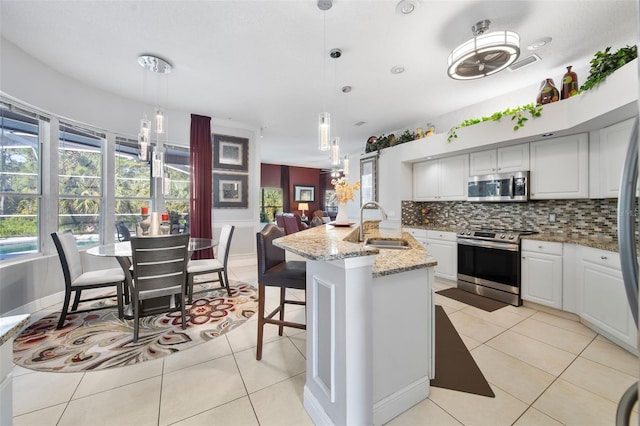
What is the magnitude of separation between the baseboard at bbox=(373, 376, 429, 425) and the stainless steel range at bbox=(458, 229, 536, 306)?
225 cm

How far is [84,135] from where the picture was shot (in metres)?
3.74

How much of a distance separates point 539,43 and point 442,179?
207 centimetres

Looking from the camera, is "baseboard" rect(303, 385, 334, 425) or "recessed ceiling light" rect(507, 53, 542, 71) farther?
"recessed ceiling light" rect(507, 53, 542, 71)

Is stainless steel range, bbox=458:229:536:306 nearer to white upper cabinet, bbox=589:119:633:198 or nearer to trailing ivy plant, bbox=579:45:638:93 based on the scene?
white upper cabinet, bbox=589:119:633:198

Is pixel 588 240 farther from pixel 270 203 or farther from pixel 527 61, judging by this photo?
pixel 270 203

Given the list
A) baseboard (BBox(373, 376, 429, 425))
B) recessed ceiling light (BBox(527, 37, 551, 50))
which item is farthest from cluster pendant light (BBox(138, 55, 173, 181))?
recessed ceiling light (BBox(527, 37, 551, 50))

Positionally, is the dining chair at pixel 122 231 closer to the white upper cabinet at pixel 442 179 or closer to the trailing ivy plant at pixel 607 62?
the white upper cabinet at pixel 442 179

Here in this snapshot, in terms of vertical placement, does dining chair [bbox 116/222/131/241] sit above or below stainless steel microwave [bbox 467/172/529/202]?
below

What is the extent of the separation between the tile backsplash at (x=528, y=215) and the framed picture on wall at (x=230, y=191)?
313 centimetres

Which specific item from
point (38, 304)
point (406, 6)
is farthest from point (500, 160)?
point (38, 304)

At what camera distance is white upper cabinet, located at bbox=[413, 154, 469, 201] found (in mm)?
4000

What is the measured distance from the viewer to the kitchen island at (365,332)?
4.05ft

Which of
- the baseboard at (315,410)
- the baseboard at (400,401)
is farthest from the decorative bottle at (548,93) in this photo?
the baseboard at (315,410)

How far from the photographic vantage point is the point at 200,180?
15.5 feet
